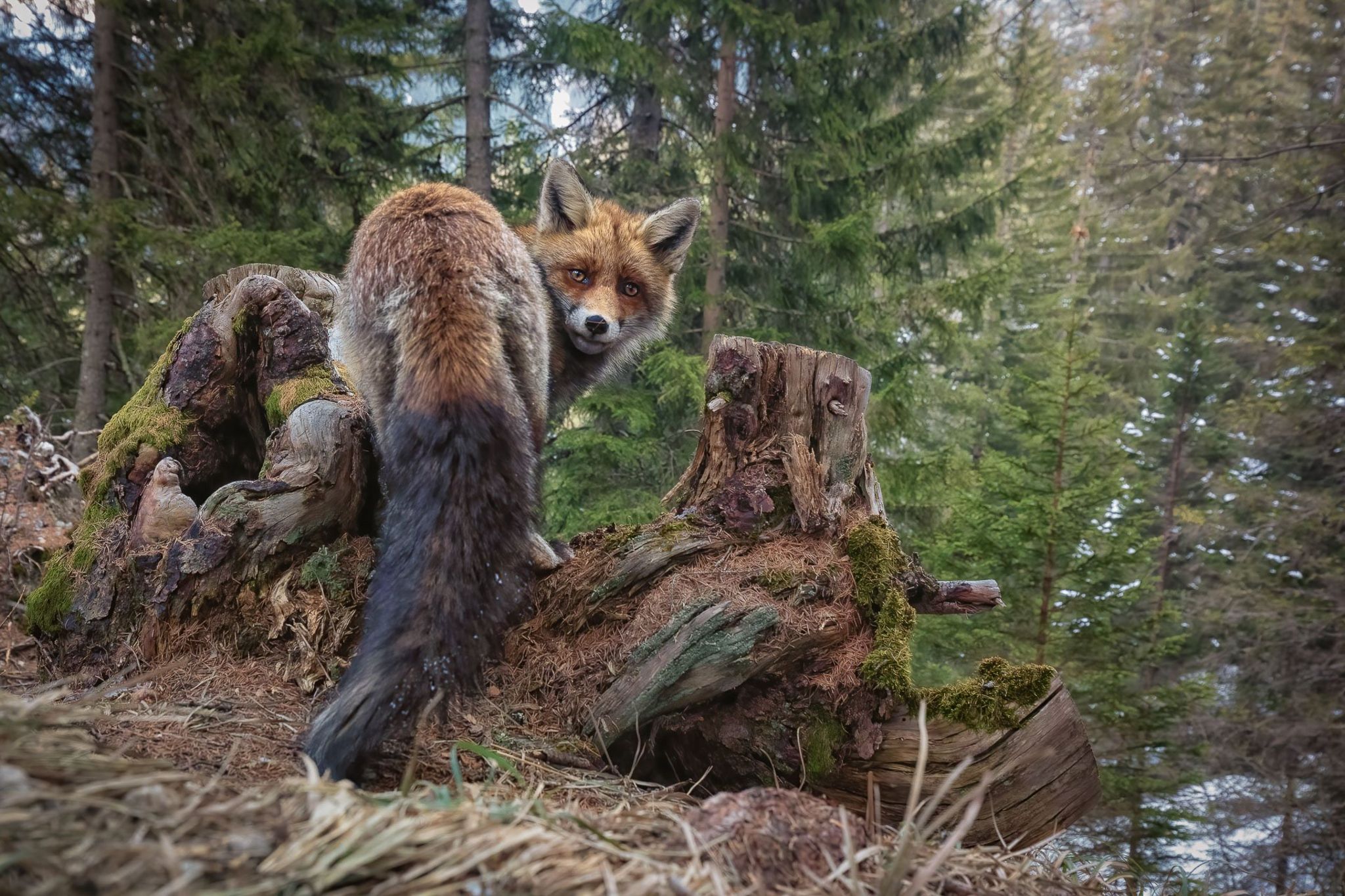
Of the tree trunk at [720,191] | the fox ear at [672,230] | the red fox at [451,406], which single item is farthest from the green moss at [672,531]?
the tree trunk at [720,191]

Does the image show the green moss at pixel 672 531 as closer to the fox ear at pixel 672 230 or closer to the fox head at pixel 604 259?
the fox head at pixel 604 259

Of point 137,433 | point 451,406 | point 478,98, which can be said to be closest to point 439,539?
point 451,406

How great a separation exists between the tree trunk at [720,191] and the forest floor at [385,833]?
23.6 ft

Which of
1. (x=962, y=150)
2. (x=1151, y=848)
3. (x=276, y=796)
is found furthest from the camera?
(x=962, y=150)

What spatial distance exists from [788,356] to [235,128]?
7.91 meters

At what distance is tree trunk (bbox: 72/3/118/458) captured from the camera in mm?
7457

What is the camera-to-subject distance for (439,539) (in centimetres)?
208

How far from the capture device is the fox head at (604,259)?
3852mm

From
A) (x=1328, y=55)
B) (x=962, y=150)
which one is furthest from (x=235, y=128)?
(x=1328, y=55)

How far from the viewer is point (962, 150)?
8992 millimetres

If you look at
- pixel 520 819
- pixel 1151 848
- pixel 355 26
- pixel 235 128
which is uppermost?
pixel 355 26

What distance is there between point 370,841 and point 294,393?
3.02m

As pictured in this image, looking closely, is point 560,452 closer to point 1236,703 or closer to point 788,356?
point 788,356

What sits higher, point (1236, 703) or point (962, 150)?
point (962, 150)
